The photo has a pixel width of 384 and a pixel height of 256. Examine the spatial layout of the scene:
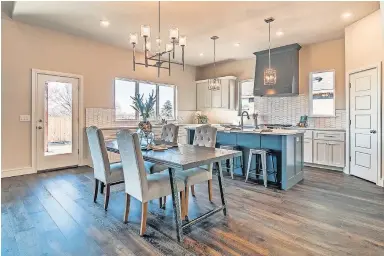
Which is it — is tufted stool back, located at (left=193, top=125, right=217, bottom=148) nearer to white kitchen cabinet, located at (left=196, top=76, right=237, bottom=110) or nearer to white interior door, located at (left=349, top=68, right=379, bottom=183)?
white interior door, located at (left=349, top=68, right=379, bottom=183)

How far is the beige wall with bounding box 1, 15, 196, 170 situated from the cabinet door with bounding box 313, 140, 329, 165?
4819 mm

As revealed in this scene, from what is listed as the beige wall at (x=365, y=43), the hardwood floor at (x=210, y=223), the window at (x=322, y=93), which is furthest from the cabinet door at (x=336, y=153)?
the hardwood floor at (x=210, y=223)

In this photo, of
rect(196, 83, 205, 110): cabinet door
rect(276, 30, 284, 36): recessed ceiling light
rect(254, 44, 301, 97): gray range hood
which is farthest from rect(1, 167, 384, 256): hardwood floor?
rect(196, 83, 205, 110): cabinet door

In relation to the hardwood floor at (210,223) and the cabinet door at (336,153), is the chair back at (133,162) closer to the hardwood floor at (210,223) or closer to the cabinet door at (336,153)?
the hardwood floor at (210,223)

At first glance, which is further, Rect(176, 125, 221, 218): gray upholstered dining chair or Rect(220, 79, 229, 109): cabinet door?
Rect(220, 79, 229, 109): cabinet door

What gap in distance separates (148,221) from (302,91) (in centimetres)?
493

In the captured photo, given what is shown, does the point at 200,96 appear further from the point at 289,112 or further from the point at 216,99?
the point at 289,112

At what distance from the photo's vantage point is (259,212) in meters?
3.01

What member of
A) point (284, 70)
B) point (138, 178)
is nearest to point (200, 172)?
point (138, 178)

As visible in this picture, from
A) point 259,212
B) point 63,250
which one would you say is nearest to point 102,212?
point 63,250

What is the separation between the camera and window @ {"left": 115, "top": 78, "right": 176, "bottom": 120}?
632cm

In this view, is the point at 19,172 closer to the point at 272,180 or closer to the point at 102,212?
the point at 102,212

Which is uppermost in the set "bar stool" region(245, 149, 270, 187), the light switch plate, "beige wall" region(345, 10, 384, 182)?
"beige wall" region(345, 10, 384, 182)

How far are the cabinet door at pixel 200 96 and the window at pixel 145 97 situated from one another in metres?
0.90
